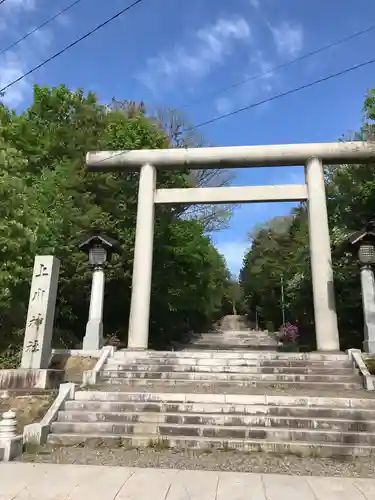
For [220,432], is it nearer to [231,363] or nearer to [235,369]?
[235,369]

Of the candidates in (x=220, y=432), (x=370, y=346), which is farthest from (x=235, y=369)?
(x=370, y=346)

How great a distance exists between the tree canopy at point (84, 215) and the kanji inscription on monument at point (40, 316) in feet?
8.02

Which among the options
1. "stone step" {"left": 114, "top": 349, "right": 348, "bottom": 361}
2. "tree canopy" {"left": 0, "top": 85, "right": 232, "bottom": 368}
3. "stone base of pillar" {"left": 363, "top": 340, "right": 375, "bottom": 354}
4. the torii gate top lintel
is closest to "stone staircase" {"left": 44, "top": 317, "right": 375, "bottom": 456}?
"stone step" {"left": 114, "top": 349, "right": 348, "bottom": 361}

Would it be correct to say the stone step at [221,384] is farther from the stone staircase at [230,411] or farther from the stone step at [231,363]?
the stone step at [231,363]

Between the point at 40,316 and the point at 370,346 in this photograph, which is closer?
the point at 40,316

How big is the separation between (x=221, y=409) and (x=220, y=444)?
2.92 feet

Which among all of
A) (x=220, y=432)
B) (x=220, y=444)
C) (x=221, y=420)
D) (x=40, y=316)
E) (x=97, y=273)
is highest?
(x=97, y=273)

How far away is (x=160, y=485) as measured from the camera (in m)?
4.39

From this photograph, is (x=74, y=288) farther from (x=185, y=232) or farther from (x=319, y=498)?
(x=319, y=498)

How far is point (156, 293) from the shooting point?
16.6 meters

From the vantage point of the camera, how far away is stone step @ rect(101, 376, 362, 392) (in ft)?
26.4

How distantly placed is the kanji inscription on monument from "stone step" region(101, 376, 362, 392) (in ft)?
4.77

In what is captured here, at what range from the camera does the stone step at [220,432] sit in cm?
584

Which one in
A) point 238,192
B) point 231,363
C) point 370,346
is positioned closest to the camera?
point 231,363
